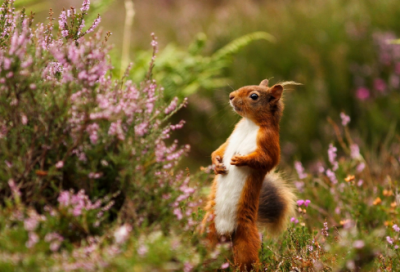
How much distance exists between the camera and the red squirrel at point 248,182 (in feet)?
9.50

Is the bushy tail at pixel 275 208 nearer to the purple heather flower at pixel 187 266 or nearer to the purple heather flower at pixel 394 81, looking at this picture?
the purple heather flower at pixel 187 266

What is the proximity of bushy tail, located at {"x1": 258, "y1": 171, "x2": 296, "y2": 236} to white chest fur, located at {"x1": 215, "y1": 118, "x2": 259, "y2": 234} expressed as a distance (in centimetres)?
43

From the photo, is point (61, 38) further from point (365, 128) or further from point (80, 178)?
point (365, 128)

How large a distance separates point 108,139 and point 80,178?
0.21 meters

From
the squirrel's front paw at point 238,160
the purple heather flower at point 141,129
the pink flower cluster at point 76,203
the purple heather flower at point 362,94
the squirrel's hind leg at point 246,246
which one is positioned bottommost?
the squirrel's hind leg at point 246,246

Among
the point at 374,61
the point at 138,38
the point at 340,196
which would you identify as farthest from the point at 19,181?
the point at 138,38

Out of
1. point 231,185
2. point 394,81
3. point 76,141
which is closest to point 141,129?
point 76,141

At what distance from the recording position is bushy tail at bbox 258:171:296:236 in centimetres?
332

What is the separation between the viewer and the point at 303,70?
826 centimetres

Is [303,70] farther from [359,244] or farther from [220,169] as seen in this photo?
[359,244]

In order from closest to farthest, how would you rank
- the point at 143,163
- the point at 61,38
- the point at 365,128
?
1. the point at 143,163
2. the point at 61,38
3. the point at 365,128

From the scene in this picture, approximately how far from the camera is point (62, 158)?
2211 millimetres

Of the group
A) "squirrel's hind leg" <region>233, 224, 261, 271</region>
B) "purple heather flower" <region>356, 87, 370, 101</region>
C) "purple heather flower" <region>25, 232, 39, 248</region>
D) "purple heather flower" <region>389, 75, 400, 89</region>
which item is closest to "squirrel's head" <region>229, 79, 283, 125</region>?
"squirrel's hind leg" <region>233, 224, 261, 271</region>

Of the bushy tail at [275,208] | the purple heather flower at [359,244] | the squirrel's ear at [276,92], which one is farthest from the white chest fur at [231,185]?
the purple heather flower at [359,244]
